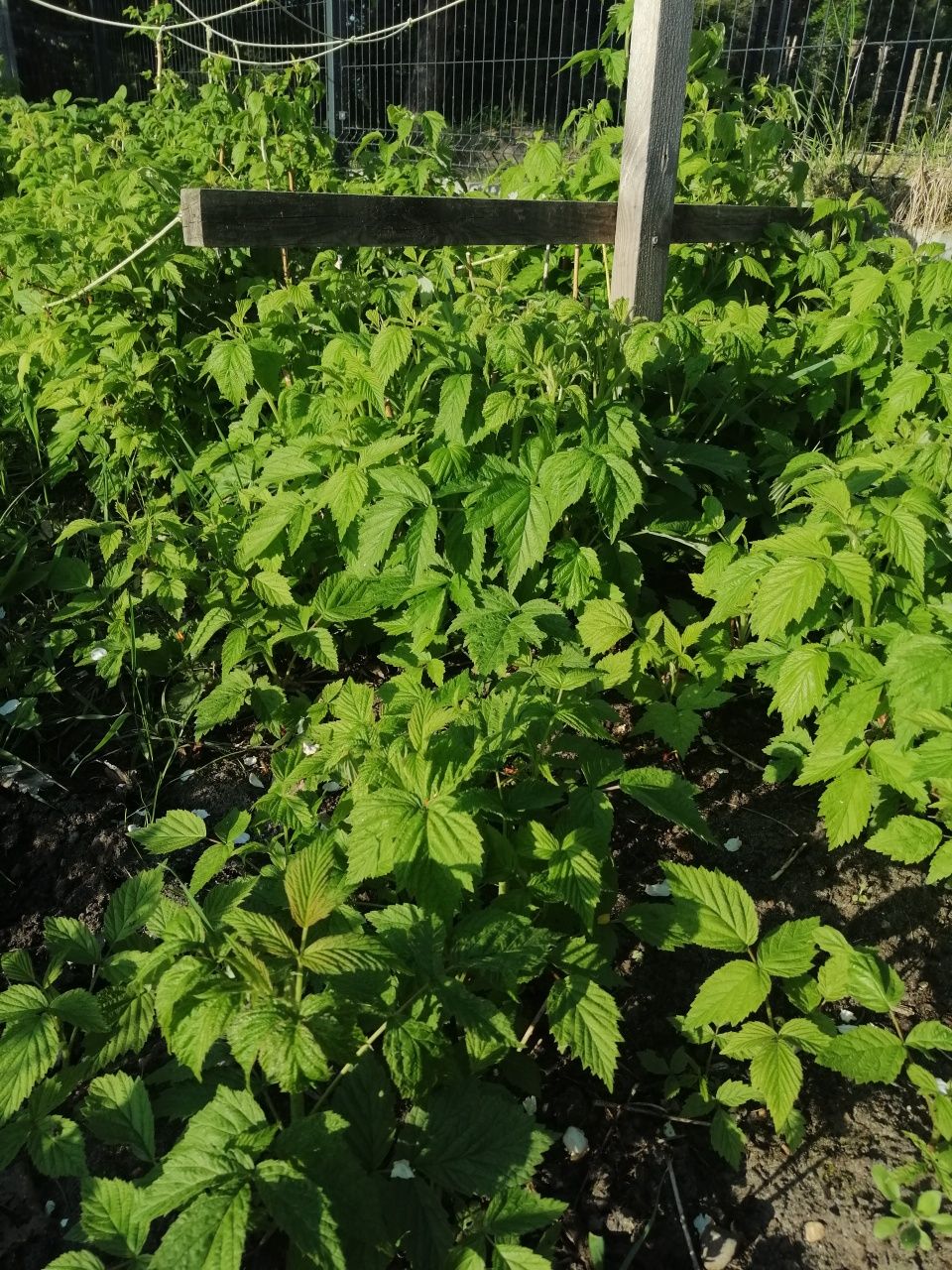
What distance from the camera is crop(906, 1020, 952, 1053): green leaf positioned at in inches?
57.4

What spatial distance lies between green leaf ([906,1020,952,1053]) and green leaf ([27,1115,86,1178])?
47.5 inches

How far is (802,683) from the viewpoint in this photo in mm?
1891

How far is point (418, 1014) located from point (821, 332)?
2.54 m

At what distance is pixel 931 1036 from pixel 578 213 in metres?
2.56

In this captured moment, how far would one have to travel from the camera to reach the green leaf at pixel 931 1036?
1.46 metres

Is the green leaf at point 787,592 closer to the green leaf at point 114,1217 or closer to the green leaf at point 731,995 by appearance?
the green leaf at point 731,995

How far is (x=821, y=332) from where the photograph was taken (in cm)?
306

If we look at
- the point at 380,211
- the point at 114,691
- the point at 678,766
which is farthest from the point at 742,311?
the point at 114,691

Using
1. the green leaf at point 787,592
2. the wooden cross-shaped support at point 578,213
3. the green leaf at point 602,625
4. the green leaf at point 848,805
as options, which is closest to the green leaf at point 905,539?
the green leaf at point 787,592

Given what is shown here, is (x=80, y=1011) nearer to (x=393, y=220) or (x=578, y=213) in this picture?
(x=393, y=220)

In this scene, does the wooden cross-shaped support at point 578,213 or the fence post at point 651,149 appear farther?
the fence post at point 651,149

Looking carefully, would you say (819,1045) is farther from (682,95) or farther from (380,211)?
(682,95)

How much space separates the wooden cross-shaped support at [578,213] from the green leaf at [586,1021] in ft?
6.78

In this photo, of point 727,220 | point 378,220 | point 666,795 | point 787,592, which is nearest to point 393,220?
point 378,220
